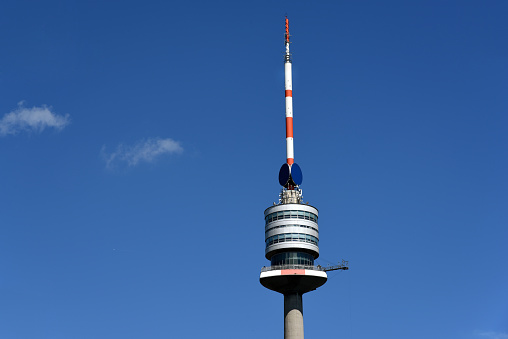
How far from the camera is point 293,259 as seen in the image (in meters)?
195

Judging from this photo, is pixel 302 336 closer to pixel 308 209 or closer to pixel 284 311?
pixel 284 311

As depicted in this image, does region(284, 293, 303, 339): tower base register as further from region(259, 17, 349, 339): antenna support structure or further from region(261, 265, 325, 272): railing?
region(261, 265, 325, 272): railing

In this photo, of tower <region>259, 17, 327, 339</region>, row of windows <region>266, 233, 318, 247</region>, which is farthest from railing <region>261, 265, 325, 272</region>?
row of windows <region>266, 233, 318, 247</region>

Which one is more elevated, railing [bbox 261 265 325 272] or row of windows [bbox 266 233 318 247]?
row of windows [bbox 266 233 318 247]

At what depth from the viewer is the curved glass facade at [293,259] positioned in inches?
7657

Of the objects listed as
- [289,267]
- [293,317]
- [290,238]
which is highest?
[290,238]

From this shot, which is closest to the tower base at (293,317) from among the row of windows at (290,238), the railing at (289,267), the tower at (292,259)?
the tower at (292,259)

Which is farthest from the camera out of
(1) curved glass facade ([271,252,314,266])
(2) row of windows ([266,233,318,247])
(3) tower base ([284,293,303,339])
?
(2) row of windows ([266,233,318,247])

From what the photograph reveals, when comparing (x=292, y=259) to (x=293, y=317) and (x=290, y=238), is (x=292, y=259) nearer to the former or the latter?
(x=290, y=238)

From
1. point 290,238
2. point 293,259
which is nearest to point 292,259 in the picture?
point 293,259

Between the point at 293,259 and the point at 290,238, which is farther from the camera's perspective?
the point at 290,238

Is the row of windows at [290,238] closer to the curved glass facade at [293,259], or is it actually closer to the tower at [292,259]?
the tower at [292,259]

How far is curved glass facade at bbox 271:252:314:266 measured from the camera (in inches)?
7657

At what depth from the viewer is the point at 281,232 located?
196 meters
